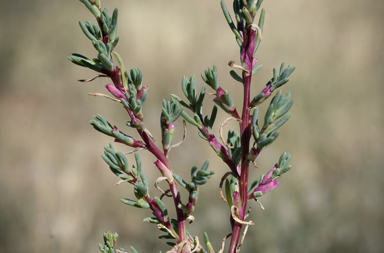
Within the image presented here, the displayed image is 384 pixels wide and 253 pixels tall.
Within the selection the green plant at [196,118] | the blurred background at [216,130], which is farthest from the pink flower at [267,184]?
the blurred background at [216,130]

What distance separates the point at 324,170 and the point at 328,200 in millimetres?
87

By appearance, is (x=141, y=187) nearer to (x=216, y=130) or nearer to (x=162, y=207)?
(x=162, y=207)

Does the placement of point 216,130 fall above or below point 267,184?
above

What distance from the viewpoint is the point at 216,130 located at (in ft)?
3.80

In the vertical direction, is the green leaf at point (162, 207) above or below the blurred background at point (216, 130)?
below

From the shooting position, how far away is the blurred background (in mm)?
1176

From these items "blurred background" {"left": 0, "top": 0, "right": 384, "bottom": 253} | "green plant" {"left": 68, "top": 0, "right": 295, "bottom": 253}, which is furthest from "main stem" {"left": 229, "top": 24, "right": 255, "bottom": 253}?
"blurred background" {"left": 0, "top": 0, "right": 384, "bottom": 253}

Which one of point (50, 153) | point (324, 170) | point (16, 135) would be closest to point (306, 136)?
point (324, 170)

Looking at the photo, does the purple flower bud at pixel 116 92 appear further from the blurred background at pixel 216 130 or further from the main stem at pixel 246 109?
the blurred background at pixel 216 130

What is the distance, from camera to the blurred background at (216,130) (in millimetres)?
1176

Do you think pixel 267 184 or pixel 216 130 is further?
pixel 216 130

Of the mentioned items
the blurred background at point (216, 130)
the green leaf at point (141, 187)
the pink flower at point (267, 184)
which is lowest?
the green leaf at point (141, 187)

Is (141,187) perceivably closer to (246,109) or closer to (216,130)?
(246,109)

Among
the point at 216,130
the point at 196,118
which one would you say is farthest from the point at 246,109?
the point at 216,130
